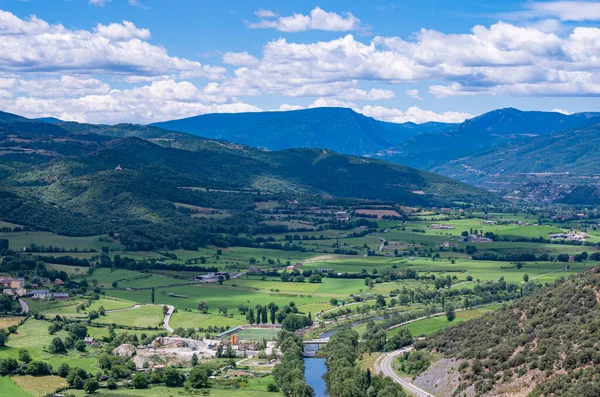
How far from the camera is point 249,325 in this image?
135750 millimetres

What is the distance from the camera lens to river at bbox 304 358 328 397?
103 m

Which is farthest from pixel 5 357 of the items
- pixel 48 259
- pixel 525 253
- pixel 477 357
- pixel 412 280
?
pixel 525 253

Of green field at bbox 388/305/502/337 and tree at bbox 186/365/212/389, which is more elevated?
green field at bbox 388/305/502/337

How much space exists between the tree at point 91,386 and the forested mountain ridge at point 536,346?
3226 cm

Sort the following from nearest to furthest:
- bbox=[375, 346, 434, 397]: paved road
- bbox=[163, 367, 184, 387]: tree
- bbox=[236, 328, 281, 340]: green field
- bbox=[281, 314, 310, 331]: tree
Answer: bbox=[375, 346, 434, 397]: paved road
bbox=[163, 367, 184, 387]: tree
bbox=[236, 328, 281, 340]: green field
bbox=[281, 314, 310, 331]: tree

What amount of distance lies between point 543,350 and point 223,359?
41.2 m

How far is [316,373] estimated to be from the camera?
359ft

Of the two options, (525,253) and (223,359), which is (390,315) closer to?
(223,359)

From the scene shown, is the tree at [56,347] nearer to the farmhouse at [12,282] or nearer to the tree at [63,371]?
the tree at [63,371]

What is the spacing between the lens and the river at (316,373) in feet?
337

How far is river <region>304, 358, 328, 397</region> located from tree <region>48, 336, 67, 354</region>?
92.6 feet

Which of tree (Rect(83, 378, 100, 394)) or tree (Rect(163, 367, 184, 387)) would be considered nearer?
tree (Rect(83, 378, 100, 394))

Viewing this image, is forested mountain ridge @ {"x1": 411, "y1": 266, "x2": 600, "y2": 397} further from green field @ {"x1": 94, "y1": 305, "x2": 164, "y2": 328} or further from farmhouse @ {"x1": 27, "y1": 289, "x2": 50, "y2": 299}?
farmhouse @ {"x1": 27, "y1": 289, "x2": 50, "y2": 299}

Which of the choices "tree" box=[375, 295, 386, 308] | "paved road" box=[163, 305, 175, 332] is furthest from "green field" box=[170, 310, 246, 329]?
"tree" box=[375, 295, 386, 308]
